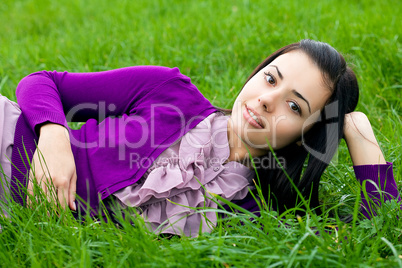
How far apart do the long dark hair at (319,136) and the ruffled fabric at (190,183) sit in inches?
6.1

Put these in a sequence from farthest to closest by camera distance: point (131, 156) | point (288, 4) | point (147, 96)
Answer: point (288, 4) < point (147, 96) < point (131, 156)

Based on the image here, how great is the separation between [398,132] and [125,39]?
2.34m

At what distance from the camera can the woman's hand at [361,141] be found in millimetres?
2143

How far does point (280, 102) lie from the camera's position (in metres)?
2.05

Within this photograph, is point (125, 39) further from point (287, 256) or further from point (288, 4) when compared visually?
point (287, 256)

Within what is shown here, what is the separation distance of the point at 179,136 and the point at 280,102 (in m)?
0.49

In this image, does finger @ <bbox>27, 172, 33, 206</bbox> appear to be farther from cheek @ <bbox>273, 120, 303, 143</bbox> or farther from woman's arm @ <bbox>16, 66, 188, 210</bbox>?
cheek @ <bbox>273, 120, 303, 143</bbox>

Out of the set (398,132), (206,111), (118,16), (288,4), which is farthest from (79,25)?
(398,132)

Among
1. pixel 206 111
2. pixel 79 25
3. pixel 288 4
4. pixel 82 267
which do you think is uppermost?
pixel 288 4

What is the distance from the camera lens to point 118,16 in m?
4.56

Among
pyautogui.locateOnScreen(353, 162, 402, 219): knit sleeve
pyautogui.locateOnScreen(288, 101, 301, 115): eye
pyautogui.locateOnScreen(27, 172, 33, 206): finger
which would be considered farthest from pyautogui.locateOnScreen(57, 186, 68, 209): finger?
pyautogui.locateOnScreen(353, 162, 402, 219): knit sleeve

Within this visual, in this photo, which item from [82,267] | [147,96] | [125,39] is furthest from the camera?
[125,39]

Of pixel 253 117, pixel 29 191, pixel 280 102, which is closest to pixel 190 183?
pixel 253 117

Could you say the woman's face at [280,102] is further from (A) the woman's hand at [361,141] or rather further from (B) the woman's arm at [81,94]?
(B) the woman's arm at [81,94]
